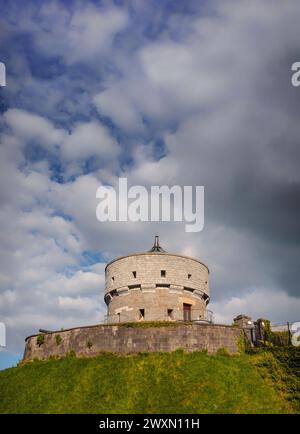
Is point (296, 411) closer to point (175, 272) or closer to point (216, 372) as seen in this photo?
point (216, 372)

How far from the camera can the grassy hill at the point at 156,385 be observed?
25.0m

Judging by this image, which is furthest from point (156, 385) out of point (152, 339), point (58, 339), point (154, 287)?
point (154, 287)

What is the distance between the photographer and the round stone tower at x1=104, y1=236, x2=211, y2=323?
36781 mm

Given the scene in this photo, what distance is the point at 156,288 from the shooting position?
1462 inches

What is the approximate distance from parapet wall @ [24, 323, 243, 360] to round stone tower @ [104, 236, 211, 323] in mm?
4766

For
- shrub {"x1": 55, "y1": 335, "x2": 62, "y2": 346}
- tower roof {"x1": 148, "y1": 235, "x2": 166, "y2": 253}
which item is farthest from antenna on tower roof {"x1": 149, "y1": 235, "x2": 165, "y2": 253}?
shrub {"x1": 55, "y1": 335, "x2": 62, "y2": 346}

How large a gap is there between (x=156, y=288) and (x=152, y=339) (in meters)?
6.62

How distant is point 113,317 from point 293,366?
15663 mm

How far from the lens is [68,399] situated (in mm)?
26734

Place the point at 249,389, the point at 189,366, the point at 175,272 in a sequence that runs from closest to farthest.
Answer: the point at 249,389 < the point at 189,366 < the point at 175,272

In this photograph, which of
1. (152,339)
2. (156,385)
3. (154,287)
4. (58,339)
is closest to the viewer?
(156,385)

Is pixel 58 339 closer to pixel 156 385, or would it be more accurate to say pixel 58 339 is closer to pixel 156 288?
pixel 156 288

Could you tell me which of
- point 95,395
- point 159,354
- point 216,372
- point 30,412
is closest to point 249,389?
point 216,372

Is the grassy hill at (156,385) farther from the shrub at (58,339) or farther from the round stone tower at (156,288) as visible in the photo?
the round stone tower at (156,288)
